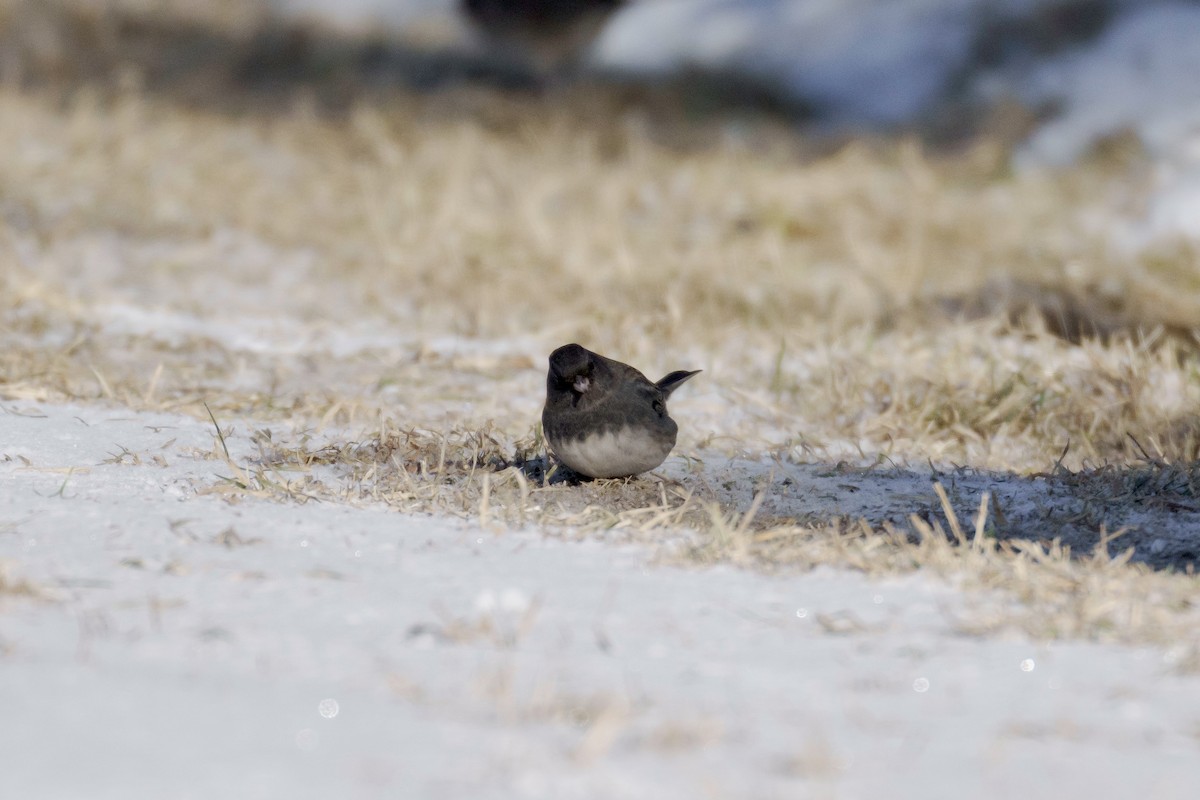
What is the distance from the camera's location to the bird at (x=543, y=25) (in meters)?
9.34

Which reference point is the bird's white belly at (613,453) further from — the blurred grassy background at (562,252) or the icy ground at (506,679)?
the blurred grassy background at (562,252)

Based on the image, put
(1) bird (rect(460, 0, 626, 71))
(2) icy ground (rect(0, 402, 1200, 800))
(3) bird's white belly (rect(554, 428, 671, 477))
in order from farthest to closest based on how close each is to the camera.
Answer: (1) bird (rect(460, 0, 626, 71)) < (3) bird's white belly (rect(554, 428, 671, 477)) < (2) icy ground (rect(0, 402, 1200, 800))

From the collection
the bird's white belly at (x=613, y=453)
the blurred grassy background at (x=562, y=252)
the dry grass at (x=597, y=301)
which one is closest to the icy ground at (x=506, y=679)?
the dry grass at (x=597, y=301)

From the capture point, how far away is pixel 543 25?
9.41 meters

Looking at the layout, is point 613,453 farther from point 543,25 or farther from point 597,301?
point 543,25

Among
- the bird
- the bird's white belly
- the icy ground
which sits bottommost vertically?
the icy ground

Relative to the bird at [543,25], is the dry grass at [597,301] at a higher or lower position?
lower

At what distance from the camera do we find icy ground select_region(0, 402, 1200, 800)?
1.61 m

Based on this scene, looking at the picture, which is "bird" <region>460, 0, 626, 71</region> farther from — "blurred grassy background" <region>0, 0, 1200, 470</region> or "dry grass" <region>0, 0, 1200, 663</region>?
"dry grass" <region>0, 0, 1200, 663</region>

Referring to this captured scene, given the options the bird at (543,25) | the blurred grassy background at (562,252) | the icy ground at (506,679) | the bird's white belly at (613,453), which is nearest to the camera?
the icy ground at (506,679)

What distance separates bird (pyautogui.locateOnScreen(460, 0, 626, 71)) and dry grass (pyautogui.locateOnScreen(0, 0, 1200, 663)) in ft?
2.65

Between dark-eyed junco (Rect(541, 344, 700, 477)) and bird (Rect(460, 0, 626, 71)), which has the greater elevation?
bird (Rect(460, 0, 626, 71))

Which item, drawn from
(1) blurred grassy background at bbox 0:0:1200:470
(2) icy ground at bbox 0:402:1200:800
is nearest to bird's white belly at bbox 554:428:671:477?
(2) icy ground at bbox 0:402:1200:800

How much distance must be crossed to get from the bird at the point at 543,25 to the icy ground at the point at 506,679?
7171 mm
